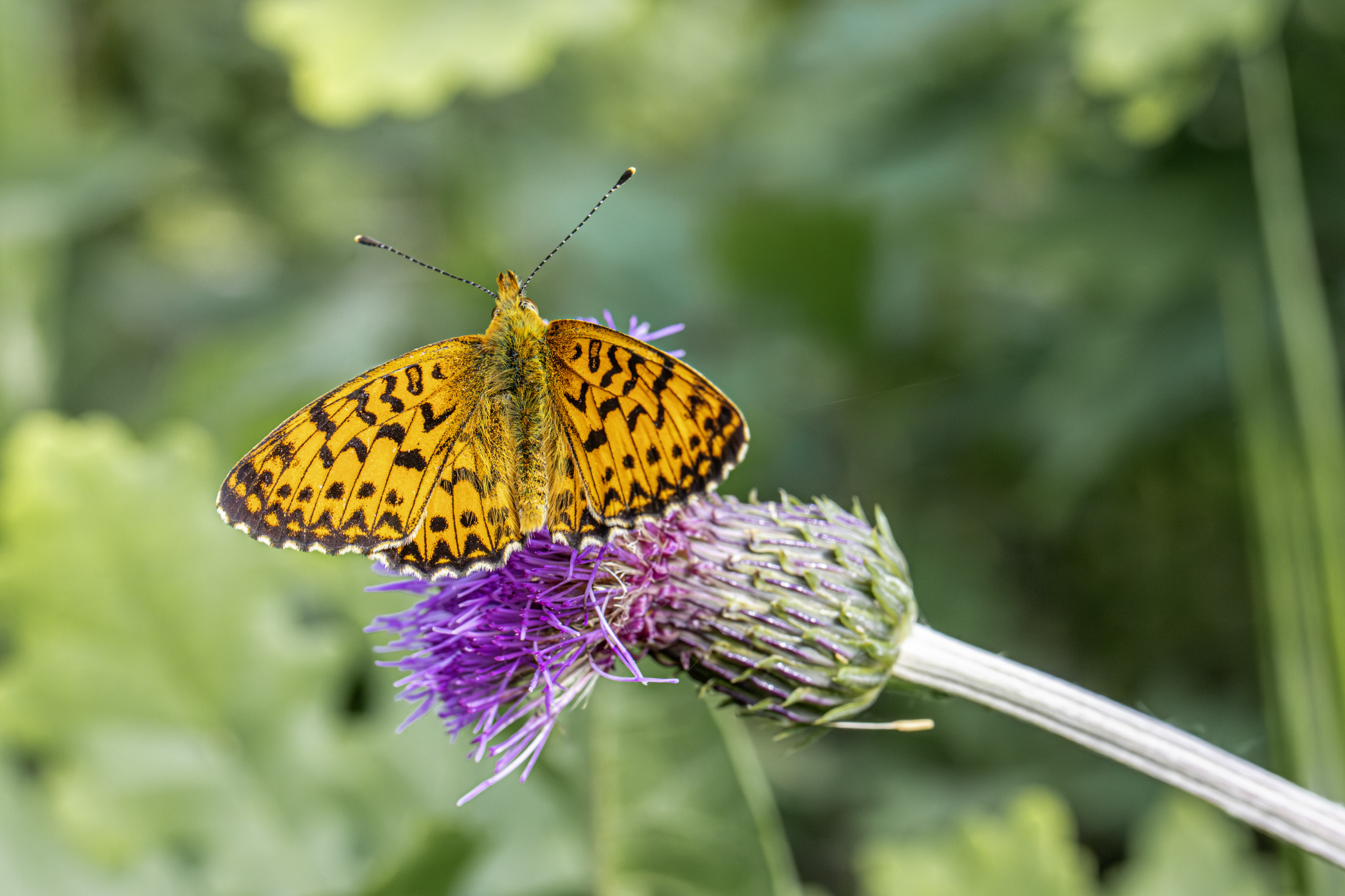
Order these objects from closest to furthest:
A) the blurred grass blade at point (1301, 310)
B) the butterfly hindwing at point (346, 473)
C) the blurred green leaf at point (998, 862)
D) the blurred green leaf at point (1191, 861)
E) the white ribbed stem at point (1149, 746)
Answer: the white ribbed stem at point (1149, 746) → the butterfly hindwing at point (346, 473) → the blurred grass blade at point (1301, 310) → the blurred green leaf at point (998, 862) → the blurred green leaf at point (1191, 861)

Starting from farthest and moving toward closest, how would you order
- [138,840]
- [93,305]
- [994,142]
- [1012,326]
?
[93,305], [1012,326], [994,142], [138,840]

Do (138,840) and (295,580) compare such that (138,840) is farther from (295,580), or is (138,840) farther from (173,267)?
(173,267)

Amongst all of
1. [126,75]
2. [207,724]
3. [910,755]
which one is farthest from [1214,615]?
[126,75]

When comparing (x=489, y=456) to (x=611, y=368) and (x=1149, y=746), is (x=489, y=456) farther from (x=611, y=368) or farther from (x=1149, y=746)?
(x=1149, y=746)

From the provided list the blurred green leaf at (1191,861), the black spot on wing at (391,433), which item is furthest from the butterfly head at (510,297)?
the blurred green leaf at (1191,861)

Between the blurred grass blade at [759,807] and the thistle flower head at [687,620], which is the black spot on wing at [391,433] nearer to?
the thistle flower head at [687,620]

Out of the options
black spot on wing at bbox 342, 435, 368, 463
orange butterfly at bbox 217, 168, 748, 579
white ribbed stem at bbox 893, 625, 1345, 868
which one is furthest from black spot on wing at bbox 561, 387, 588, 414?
white ribbed stem at bbox 893, 625, 1345, 868

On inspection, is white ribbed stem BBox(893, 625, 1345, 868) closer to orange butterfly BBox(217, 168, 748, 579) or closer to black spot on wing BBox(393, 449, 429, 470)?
orange butterfly BBox(217, 168, 748, 579)
